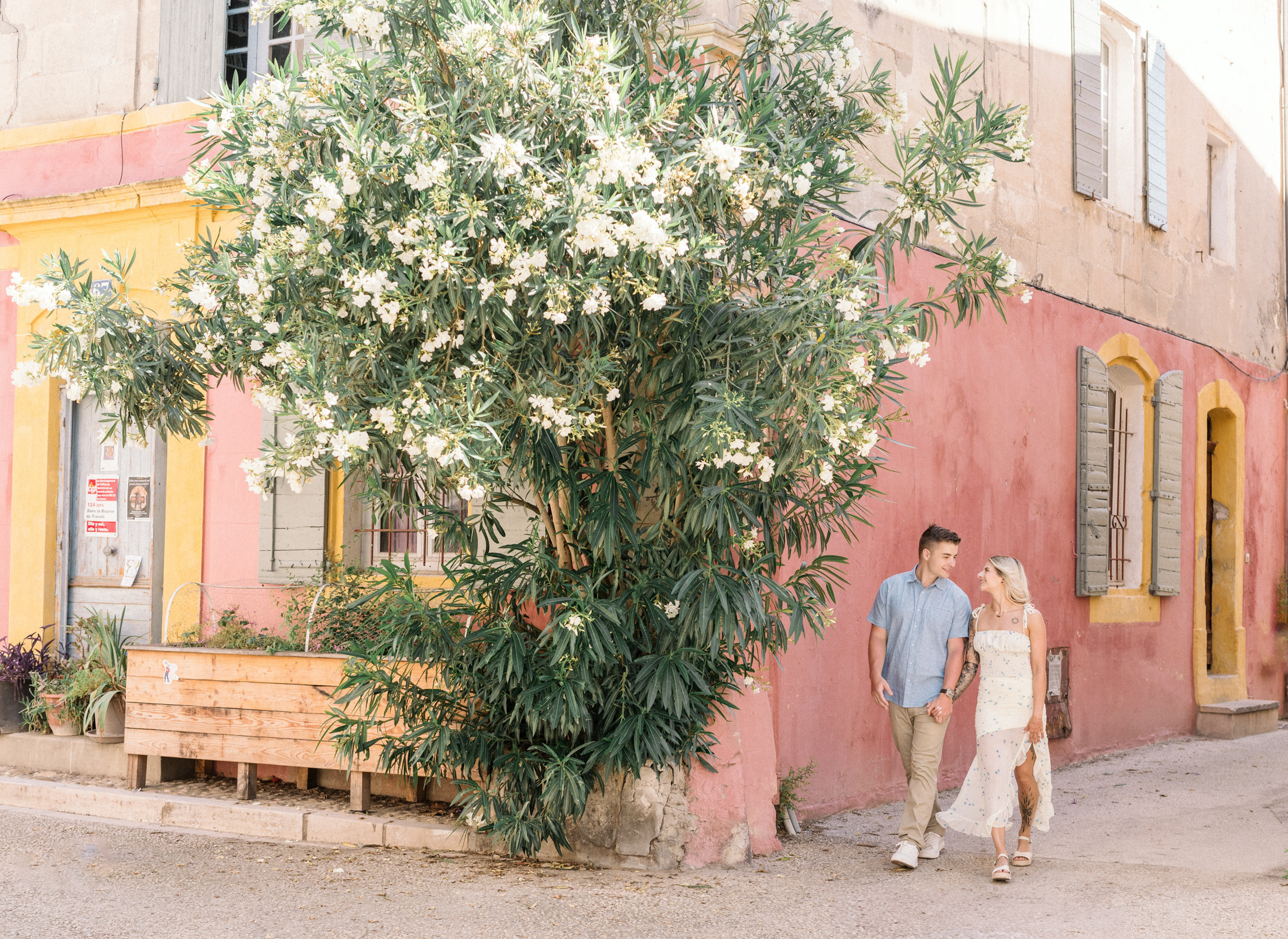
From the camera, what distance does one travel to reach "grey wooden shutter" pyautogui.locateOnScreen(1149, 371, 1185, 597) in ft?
39.0

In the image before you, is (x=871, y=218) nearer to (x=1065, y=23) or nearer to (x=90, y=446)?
(x=1065, y=23)

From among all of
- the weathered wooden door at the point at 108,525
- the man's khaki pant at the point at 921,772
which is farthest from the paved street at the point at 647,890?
the weathered wooden door at the point at 108,525

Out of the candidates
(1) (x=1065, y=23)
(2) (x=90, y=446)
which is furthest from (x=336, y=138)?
(1) (x=1065, y=23)

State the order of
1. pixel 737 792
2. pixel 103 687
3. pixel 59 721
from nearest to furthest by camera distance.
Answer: pixel 737 792, pixel 103 687, pixel 59 721

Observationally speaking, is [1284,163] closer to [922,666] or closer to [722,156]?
[922,666]

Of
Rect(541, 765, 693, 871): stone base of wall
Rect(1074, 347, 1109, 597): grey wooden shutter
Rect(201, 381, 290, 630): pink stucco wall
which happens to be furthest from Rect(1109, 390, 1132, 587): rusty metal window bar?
Rect(201, 381, 290, 630): pink stucco wall

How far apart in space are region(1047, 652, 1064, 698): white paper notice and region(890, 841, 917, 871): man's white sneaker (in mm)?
4105

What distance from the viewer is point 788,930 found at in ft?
18.2

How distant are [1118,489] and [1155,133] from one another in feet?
10.8

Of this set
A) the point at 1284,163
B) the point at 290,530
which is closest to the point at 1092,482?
the point at 1284,163

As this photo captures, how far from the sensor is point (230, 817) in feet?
24.9

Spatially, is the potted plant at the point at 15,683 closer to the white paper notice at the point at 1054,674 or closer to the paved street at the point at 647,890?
the paved street at the point at 647,890

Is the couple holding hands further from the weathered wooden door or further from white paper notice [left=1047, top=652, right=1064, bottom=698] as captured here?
the weathered wooden door

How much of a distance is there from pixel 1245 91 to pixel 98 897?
13.4 m
